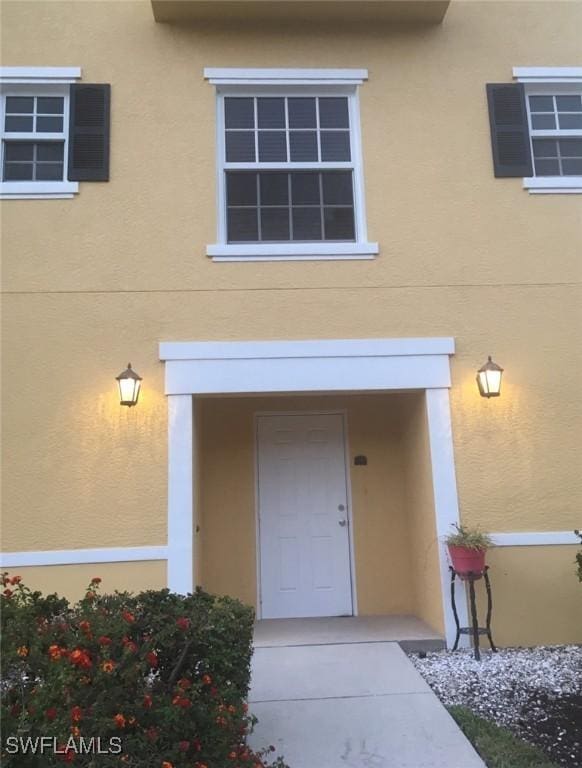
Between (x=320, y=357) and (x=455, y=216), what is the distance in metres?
1.99

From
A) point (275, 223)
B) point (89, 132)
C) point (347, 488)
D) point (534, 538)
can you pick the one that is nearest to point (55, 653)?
point (347, 488)

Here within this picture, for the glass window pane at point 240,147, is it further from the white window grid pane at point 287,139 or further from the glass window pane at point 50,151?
the glass window pane at point 50,151

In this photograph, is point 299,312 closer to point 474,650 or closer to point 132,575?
point 132,575

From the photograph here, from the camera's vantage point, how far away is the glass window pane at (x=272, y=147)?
615cm

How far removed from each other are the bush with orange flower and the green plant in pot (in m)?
2.37

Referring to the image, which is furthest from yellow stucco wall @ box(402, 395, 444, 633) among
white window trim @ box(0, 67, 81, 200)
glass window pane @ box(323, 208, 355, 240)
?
white window trim @ box(0, 67, 81, 200)

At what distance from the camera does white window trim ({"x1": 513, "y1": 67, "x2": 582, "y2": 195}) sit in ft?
19.8

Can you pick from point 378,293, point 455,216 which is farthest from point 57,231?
point 455,216

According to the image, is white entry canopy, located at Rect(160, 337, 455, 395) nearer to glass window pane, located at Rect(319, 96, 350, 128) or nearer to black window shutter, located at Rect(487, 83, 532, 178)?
black window shutter, located at Rect(487, 83, 532, 178)

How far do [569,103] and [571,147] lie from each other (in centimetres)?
52

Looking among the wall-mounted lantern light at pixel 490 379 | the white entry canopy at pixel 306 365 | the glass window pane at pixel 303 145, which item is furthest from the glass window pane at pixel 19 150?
the wall-mounted lantern light at pixel 490 379

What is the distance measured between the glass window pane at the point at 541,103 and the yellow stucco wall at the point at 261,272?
1.24ft

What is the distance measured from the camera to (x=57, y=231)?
5.73m

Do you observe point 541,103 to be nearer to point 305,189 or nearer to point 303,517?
point 305,189
